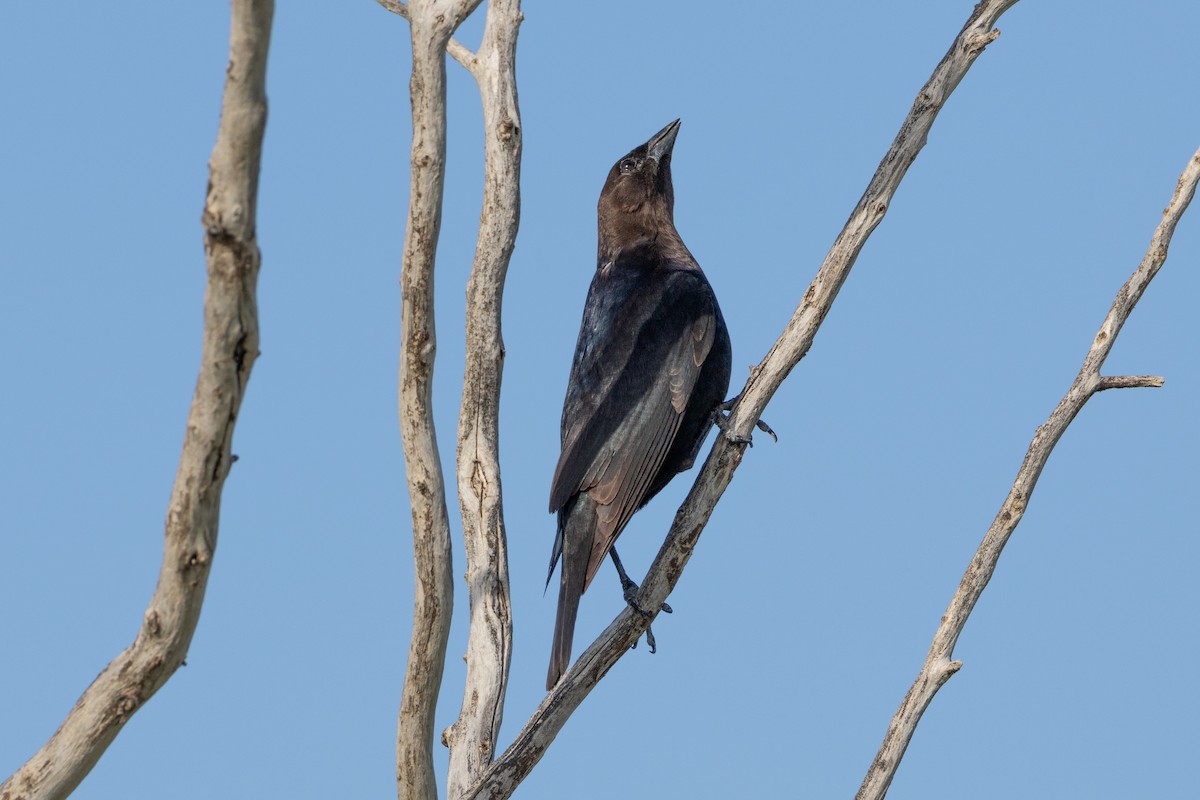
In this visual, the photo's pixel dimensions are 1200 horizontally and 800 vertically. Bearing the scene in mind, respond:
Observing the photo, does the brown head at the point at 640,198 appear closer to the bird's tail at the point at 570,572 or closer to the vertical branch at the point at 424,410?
the bird's tail at the point at 570,572

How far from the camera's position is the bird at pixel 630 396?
16.7 ft

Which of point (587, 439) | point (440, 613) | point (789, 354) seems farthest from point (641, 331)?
point (440, 613)

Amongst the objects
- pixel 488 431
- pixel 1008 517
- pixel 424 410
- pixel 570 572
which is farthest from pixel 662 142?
pixel 424 410

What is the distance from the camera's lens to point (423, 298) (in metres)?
4.02

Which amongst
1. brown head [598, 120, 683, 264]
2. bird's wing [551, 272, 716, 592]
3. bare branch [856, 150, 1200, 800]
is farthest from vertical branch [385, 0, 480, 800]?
brown head [598, 120, 683, 264]

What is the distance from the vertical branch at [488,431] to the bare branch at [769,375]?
384 millimetres

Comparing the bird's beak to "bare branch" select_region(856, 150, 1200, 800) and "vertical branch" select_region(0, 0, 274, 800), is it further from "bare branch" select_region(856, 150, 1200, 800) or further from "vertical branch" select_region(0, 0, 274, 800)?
"vertical branch" select_region(0, 0, 274, 800)

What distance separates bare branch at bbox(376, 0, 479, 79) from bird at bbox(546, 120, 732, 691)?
1.16 meters

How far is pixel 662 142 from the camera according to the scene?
20.8 feet

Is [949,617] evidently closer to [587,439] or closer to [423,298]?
[587,439]

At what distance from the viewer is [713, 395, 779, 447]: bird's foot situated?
4.67m

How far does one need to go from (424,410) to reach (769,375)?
1287 millimetres

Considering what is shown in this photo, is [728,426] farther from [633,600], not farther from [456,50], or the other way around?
[456,50]

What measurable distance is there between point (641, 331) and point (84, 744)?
297cm
